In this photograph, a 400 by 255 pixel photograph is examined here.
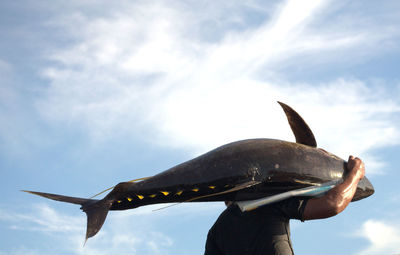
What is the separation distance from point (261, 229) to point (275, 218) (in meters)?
0.15

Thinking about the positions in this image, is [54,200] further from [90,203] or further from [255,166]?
[255,166]

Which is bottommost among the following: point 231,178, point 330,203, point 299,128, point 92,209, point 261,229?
point 261,229

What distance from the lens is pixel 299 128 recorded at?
15.7 feet

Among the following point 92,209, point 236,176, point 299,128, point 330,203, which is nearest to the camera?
point 330,203

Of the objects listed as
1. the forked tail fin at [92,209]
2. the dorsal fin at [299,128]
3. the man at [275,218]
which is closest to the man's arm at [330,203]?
the man at [275,218]

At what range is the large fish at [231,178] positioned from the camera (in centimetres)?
438

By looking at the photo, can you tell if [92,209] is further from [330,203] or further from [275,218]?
[330,203]

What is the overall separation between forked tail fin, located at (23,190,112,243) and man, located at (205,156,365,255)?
1.10 metres

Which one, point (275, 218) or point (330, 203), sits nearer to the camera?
point (330, 203)

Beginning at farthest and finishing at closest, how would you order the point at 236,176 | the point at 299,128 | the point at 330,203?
the point at 299,128 → the point at 236,176 → the point at 330,203

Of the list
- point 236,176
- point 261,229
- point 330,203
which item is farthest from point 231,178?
point 330,203

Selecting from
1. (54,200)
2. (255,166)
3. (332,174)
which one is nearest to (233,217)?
(255,166)

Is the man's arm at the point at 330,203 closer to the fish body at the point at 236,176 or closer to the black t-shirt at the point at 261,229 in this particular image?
the black t-shirt at the point at 261,229

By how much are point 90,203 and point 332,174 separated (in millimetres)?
2168
